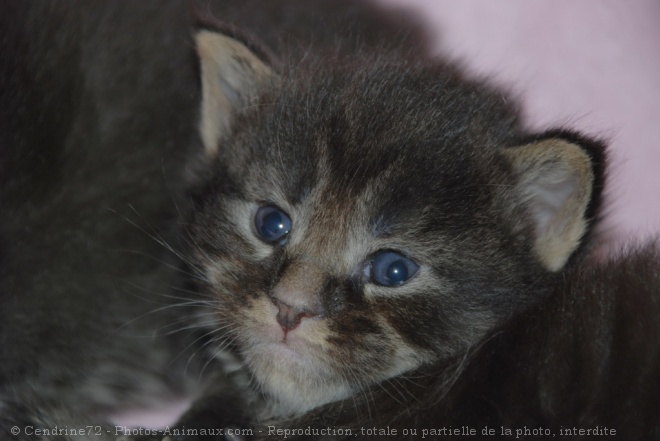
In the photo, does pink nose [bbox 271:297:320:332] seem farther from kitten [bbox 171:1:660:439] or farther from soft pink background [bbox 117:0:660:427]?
soft pink background [bbox 117:0:660:427]

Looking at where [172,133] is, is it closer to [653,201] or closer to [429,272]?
[429,272]

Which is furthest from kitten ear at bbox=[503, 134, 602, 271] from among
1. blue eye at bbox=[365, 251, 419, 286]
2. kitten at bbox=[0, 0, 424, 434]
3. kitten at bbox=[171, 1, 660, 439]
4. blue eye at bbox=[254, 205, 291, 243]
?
kitten at bbox=[0, 0, 424, 434]

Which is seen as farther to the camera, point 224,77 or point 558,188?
point 224,77

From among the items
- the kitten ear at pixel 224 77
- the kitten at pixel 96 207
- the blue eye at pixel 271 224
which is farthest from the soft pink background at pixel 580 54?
the blue eye at pixel 271 224

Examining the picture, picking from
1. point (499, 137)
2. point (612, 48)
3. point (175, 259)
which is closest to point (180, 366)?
point (175, 259)

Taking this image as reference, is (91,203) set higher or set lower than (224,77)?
lower

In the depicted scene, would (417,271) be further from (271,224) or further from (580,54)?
(580,54)

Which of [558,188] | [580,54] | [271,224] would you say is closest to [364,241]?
[271,224]
